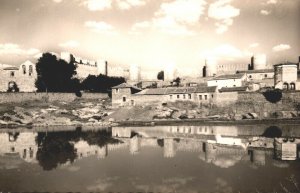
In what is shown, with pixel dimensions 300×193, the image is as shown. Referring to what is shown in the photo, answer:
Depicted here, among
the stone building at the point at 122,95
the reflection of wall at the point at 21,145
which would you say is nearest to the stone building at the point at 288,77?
the stone building at the point at 122,95

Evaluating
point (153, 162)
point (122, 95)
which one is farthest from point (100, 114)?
point (153, 162)

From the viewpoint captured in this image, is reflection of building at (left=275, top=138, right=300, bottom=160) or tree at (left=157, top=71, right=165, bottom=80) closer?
reflection of building at (left=275, top=138, right=300, bottom=160)

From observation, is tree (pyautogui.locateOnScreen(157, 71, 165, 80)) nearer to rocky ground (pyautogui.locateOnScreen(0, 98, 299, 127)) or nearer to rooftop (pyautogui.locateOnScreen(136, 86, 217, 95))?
rooftop (pyautogui.locateOnScreen(136, 86, 217, 95))

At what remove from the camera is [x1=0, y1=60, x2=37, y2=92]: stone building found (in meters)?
48.9

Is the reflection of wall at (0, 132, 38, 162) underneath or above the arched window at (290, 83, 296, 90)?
underneath

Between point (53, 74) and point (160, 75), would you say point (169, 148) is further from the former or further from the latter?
point (160, 75)

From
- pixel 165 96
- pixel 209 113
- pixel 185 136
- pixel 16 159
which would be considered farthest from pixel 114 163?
pixel 165 96

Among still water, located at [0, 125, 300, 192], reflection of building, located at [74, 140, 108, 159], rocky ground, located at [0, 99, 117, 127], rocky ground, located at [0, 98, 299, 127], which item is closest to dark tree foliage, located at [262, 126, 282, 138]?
still water, located at [0, 125, 300, 192]

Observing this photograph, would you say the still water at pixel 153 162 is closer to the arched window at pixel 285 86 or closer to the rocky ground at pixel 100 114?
the rocky ground at pixel 100 114

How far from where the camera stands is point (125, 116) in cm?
3709

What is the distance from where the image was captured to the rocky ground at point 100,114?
1316 inches

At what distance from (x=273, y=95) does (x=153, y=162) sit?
2763 centimetres

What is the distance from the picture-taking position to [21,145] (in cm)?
2088

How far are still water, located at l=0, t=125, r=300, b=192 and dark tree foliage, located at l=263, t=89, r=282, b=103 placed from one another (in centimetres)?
1390
